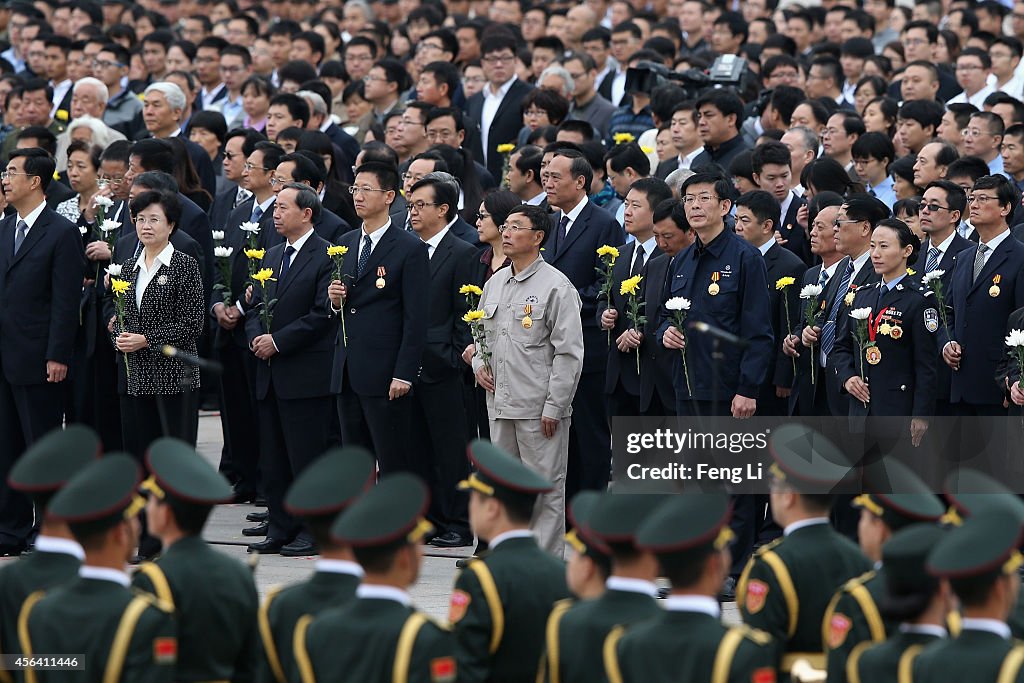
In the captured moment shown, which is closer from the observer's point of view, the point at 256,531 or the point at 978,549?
the point at 978,549

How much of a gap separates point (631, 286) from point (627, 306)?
0.36 metres

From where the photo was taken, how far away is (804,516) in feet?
20.7

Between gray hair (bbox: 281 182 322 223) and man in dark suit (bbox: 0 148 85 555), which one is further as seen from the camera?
gray hair (bbox: 281 182 322 223)

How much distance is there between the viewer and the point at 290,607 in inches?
231

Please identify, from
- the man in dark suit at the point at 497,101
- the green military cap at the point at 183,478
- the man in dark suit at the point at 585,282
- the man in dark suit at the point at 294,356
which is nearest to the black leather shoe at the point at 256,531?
the man in dark suit at the point at 294,356

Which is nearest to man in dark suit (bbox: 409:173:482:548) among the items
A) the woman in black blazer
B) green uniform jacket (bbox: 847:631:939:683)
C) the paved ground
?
the paved ground

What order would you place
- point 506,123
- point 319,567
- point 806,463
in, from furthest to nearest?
point 506,123 < point 806,463 < point 319,567

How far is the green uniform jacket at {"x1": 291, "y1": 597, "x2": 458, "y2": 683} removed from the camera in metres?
5.37

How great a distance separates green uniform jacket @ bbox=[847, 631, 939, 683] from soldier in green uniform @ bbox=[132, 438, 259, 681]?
2113 mm

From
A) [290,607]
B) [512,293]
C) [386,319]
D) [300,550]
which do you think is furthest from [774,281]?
[290,607]

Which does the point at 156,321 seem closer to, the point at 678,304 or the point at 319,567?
the point at 678,304

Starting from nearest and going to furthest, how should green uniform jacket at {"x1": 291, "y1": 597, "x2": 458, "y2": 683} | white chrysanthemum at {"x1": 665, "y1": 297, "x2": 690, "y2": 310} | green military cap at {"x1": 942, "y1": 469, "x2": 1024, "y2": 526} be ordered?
green uniform jacket at {"x1": 291, "y1": 597, "x2": 458, "y2": 683} < green military cap at {"x1": 942, "y1": 469, "x2": 1024, "y2": 526} < white chrysanthemum at {"x1": 665, "y1": 297, "x2": 690, "y2": 310}

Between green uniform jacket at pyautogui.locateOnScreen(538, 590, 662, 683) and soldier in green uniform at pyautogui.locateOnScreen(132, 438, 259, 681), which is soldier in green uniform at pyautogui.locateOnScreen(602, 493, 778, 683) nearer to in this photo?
green uniform jacket at pyautogui.locateOnScreen(538, 590, 662, 683)

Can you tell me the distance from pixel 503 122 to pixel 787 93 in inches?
103
